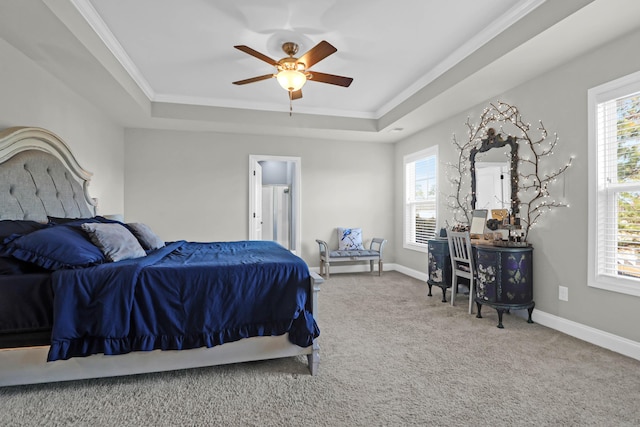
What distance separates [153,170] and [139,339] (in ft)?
12.7

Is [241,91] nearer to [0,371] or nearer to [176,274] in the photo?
[176,274]

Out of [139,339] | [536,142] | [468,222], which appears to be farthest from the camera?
[468,222]

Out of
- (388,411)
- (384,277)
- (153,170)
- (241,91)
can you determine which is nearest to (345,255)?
(384,277)

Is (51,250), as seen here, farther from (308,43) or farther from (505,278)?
(505,278)

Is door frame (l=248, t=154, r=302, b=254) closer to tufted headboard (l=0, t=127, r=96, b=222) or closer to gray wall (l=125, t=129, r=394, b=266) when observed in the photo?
gray wall (l=125, t=129, r=394, b=266)

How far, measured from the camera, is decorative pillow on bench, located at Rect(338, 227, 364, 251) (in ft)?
19.3

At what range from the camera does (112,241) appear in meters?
2.41

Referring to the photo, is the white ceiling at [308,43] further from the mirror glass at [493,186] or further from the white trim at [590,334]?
the white trim at [590,334]

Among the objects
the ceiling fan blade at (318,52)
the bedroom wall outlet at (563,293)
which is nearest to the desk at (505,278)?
the bedroom wall outlet at (563,293)

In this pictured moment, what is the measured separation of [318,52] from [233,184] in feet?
10.7

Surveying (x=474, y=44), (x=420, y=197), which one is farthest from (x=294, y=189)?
(x=474, y=44)

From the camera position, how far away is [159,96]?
464 centimetres

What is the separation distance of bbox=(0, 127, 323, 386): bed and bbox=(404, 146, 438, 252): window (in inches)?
138

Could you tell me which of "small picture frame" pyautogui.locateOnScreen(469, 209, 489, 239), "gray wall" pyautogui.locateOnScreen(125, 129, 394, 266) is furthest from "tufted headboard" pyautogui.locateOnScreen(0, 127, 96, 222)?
"small picture frame" pyautogui.locateOnScreen(469, 209, 489, 239)
